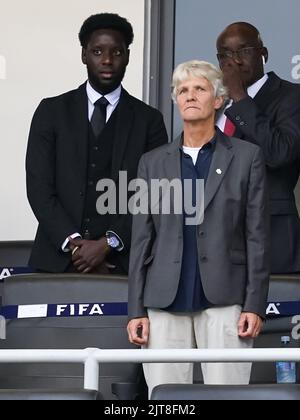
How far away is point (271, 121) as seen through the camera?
5801mm

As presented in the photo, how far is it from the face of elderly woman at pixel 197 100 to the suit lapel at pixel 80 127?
1.19m

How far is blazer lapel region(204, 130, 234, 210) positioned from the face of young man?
1.34 metres

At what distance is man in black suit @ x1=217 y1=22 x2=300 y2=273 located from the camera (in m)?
5.62

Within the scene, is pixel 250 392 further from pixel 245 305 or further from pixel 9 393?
pixel 245 305

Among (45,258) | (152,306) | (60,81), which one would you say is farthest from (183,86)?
(60,81)

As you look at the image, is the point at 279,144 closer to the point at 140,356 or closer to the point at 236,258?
the point at 236,258

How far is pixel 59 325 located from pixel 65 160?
92cm

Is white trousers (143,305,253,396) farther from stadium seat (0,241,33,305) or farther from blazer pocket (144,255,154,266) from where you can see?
stadium seat (0,241,33,305)

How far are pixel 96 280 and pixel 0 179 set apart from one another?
2.34 meters

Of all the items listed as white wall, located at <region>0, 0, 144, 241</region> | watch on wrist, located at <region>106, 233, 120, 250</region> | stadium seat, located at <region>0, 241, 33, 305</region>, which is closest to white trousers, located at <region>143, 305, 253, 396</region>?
watch on wrist, located at <region>106, 233, 120, 250</region>

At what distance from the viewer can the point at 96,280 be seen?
5461 millimetres

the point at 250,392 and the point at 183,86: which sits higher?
the point at 183,86

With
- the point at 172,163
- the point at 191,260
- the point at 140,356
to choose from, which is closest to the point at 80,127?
the point at 172,163
